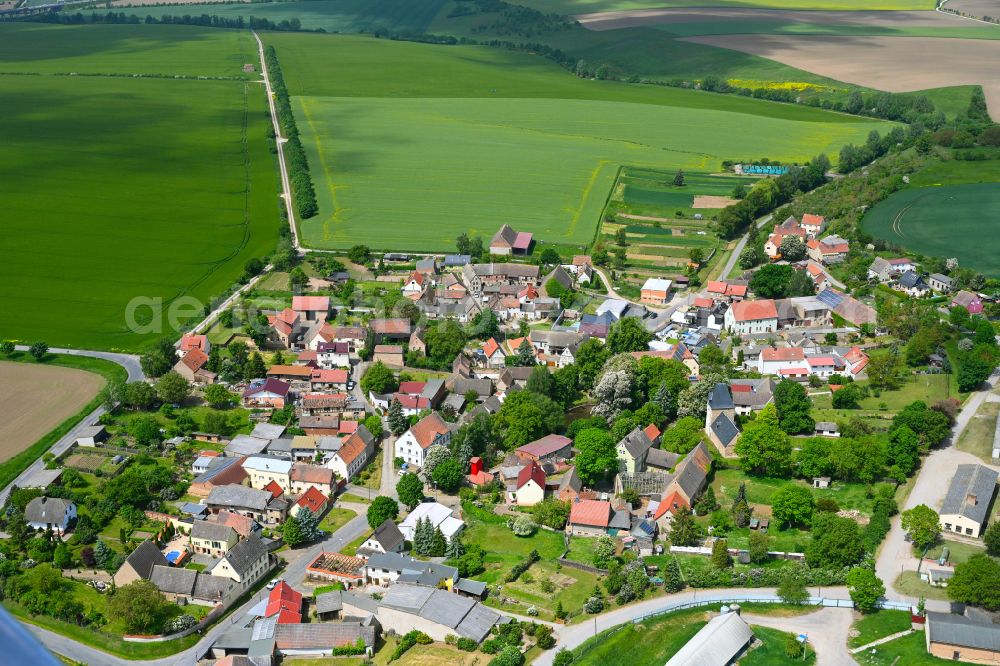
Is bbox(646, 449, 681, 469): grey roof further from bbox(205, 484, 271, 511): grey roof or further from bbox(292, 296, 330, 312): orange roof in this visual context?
bbox(292, 296, 330, 312): orange roof

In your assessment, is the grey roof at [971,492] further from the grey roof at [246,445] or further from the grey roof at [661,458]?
the grey roof at [246,445]

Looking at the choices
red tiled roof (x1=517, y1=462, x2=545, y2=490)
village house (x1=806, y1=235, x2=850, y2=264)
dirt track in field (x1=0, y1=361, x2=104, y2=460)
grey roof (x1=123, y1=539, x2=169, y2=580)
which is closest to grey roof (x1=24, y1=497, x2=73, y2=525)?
grey roof (x1=123, y1=539, x2=169, y2=580)

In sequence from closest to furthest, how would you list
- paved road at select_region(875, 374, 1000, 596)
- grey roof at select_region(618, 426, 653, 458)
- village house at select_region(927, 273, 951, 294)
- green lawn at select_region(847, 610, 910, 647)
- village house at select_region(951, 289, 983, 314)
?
green lawn at select_region(847, 610, 910, 647)
paved road at select_region(875, 374, 1000, 596)
grey roof at select_region(618, 426, 653, 458)
village house at select_region(951, 289, 983, 314)
village house at select_region(927, 273, 951, 294)

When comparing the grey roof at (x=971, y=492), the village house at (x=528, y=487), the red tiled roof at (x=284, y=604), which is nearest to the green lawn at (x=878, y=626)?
the grey roof at (x=971, y=492)

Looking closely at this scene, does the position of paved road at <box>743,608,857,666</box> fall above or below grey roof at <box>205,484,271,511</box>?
above

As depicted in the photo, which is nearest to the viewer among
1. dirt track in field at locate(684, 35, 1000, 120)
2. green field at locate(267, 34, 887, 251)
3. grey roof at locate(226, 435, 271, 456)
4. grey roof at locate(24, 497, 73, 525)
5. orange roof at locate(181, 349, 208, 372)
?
grey roof at locate(24, 497, 73, 525)

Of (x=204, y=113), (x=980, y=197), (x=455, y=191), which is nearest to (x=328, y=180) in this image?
(x=455, y=191)

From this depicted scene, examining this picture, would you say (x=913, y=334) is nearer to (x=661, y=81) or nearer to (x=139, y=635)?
(x=139, y=635)
